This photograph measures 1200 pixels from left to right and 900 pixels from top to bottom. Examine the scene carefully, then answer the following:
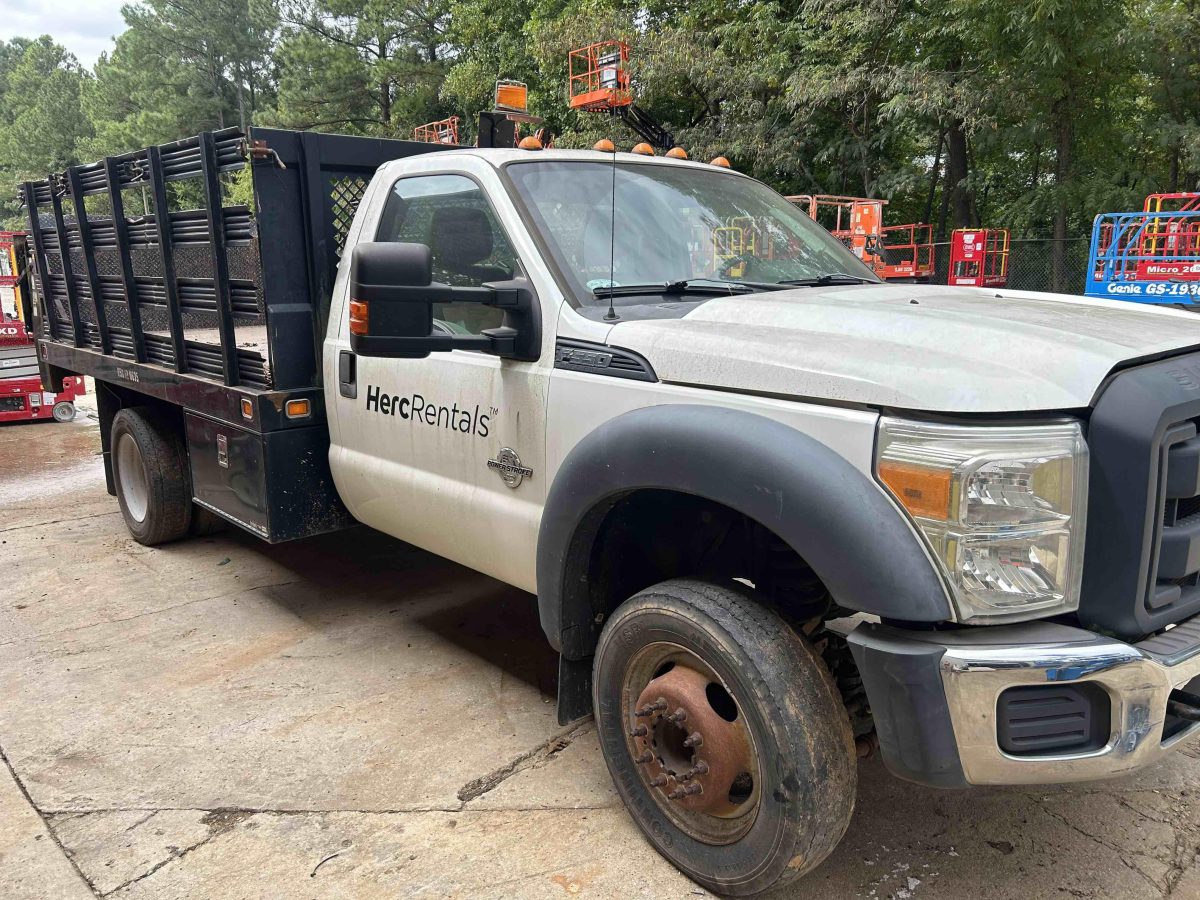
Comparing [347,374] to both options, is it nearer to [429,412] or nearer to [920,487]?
[429,412]

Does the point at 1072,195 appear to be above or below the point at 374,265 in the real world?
above

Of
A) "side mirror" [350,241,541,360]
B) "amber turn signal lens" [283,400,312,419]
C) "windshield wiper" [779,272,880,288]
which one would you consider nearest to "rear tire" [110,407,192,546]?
"amber turn signal lens" [283,400,312,419]

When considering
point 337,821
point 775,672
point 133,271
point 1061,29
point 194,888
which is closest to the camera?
point 775,672

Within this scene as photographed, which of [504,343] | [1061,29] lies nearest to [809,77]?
[1061,29]

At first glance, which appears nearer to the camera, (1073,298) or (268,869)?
(268,869)

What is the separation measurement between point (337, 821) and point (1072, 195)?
17.7 meters

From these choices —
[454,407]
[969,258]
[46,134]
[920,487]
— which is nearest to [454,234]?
[454,407]

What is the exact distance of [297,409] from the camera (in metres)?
4.04

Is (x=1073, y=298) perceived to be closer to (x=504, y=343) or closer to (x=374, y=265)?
(x=504, y=343)

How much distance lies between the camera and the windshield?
3.04m

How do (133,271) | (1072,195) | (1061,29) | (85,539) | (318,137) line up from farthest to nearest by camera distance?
1. (1072,195)
2. (1061,29)
3. (85,539)
4. (133,271)
5. (318,137)

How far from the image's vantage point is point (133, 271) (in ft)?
16.6

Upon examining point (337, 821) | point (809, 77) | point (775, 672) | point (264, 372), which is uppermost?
point (809, 77)

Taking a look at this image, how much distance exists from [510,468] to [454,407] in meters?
0.37
